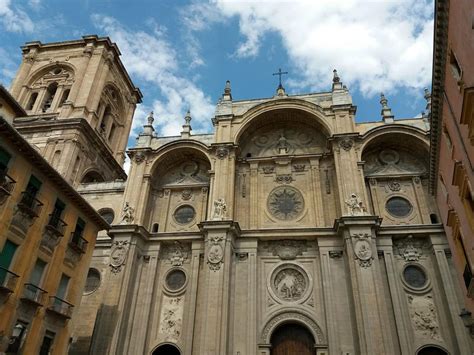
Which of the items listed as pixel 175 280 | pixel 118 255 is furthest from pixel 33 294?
pixel 175 280

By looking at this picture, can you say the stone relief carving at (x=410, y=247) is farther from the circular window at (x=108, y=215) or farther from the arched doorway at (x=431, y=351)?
the circular window at (x=108, y=215)

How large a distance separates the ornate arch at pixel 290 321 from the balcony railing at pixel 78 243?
1028 centimetres

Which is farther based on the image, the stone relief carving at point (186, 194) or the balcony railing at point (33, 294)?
the stone relief carving at point (186, 194)

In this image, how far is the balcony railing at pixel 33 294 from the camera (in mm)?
14986

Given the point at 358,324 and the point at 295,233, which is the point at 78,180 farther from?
the point at 358,324

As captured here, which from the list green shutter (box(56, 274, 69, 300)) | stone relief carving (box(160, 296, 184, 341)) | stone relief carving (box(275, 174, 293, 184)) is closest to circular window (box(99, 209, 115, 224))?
stone relief carving (box(160, 296, 184, 341))

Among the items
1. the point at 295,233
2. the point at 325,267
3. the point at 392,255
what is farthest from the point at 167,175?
the point at 392,255

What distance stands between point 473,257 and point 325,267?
8331mm

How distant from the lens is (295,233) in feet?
74.3

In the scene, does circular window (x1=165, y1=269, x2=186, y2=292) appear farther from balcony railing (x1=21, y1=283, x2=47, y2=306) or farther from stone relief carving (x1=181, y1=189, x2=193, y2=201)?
balcony railing (x1=21, y1=283, x2=47, y2=306)

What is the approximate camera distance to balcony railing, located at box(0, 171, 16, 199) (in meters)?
A: 14.3

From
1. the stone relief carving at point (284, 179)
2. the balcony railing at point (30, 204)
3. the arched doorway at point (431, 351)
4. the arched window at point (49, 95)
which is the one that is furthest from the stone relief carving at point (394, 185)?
the arched window at point (49, 95)

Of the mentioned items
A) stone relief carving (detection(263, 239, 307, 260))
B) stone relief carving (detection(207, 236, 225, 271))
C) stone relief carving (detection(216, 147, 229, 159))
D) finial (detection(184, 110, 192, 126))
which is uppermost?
finial (detection(184, 110, 192, 126))

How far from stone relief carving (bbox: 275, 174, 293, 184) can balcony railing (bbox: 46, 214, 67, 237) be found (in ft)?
44.1
